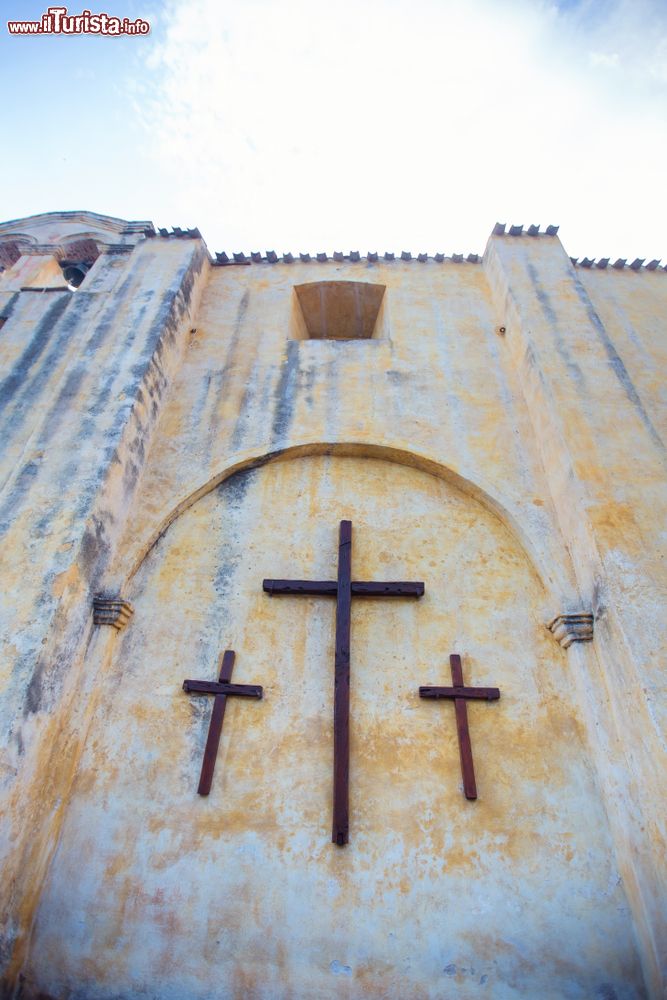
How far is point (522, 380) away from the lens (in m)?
6.76

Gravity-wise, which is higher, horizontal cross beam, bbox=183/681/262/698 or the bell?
the bell

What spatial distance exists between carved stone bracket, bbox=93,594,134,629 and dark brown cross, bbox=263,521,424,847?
130 cm

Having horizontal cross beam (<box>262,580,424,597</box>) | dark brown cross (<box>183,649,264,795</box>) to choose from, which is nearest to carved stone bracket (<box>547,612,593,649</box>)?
horizontal cross beam (<box>262,580,424,597</box>)

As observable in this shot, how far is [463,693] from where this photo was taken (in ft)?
15.6

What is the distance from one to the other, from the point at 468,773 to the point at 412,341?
16.6ft

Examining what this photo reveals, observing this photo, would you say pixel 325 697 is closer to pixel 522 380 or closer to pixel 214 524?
pixel 214 524

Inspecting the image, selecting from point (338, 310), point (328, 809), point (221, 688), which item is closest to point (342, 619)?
point (221, 688)

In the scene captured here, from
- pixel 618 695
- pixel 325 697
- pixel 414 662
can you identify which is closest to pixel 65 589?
pixel 325 697

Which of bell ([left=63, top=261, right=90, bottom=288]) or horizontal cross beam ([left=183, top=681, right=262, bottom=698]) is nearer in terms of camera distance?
horizontal cross beam ([left=183, top=681, right=262, bottom=698])

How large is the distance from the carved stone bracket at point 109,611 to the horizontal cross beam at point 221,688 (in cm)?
86

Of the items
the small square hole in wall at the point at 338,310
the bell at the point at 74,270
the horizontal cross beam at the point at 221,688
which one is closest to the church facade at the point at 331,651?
the horizontal cross beam at the point at 221,688

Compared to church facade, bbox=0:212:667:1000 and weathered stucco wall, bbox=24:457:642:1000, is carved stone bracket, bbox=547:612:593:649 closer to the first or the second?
church facade, bbox=0:212:667:1000

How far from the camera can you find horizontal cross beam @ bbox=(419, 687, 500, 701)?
4762mm

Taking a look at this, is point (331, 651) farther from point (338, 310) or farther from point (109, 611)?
point (338, 310)
